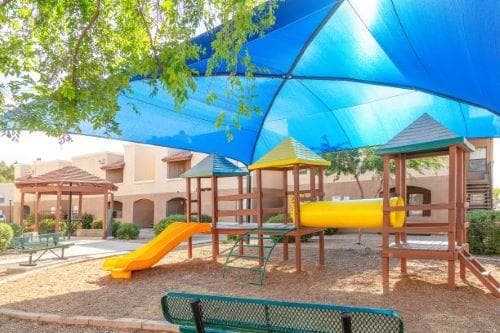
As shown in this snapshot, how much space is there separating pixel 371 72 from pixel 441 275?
4674 millimetres

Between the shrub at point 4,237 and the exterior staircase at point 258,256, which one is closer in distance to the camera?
the exterior staircase at point 258,256

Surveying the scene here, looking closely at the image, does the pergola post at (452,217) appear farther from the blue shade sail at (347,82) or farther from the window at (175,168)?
the window at (175,168)

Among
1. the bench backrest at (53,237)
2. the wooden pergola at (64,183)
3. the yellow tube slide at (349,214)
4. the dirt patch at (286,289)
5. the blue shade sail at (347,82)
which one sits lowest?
the dirt patch at (286,289)

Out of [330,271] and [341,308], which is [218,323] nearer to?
[341,308]

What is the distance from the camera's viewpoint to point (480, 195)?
21656 millimetres

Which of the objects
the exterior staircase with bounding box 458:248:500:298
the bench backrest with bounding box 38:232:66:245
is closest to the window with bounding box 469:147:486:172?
the exterior staircase with bounding box 458:248:500:298

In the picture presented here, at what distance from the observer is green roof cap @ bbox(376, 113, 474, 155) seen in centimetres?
728

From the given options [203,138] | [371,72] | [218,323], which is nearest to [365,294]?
[218,323]

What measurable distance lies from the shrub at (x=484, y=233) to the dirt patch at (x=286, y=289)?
137 centimetres

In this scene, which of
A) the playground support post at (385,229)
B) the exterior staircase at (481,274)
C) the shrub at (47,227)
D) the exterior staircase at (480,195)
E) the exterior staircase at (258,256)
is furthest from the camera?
the shrub at (47,227)

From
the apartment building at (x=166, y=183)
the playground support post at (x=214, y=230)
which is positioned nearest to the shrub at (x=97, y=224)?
the apartment building at (x=166, y=183)

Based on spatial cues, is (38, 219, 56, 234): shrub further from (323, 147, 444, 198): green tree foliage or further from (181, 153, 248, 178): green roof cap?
(323, 147, 444, 198): green tree foliage

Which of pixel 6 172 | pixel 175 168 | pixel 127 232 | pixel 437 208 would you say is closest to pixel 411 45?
pixel 437 208

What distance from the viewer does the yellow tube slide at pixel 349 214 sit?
8.24 meters
